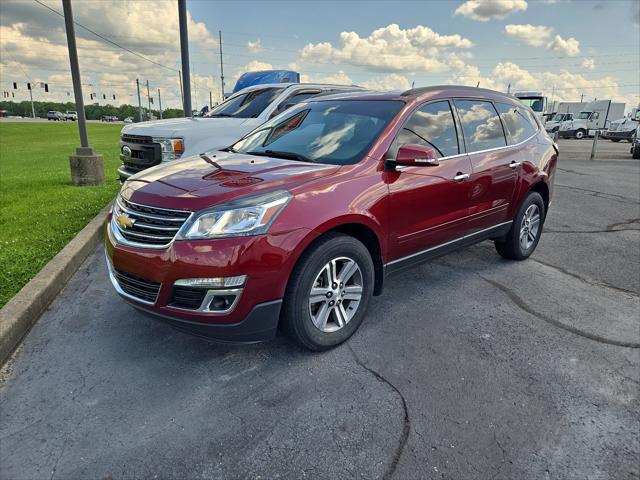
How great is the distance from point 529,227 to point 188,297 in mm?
4097

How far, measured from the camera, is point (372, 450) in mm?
2271

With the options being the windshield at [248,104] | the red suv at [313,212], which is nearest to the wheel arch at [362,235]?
the red suv at [313,212]

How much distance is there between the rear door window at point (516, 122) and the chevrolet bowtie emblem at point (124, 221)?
377 centimetres

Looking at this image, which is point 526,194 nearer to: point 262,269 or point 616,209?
point 262,269

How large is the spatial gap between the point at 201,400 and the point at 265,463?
2.11 feet

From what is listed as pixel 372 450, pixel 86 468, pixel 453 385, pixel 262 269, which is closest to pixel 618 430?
pixel 453 385

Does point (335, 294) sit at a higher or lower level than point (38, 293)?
higher

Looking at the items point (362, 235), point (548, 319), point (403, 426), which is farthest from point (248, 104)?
point (403, 426)

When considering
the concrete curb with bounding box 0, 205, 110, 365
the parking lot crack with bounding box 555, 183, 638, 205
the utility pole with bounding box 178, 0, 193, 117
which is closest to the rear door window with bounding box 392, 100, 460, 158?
the concrete curb with bounding box 0, 205, 110, 365

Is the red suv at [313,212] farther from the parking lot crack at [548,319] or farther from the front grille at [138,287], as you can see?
the parking lot crack at [548,319]

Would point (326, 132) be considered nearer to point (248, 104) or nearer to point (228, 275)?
point (228, 275)

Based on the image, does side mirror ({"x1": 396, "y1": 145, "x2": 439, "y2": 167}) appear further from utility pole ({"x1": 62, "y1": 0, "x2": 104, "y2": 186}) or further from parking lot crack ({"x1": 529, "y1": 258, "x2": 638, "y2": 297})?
utility pole ({"x1": 62, "y1": 0, "x2": 104, "y2": 186})

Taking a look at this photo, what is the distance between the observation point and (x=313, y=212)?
2854 mm

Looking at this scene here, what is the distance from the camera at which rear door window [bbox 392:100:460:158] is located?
141 inches
